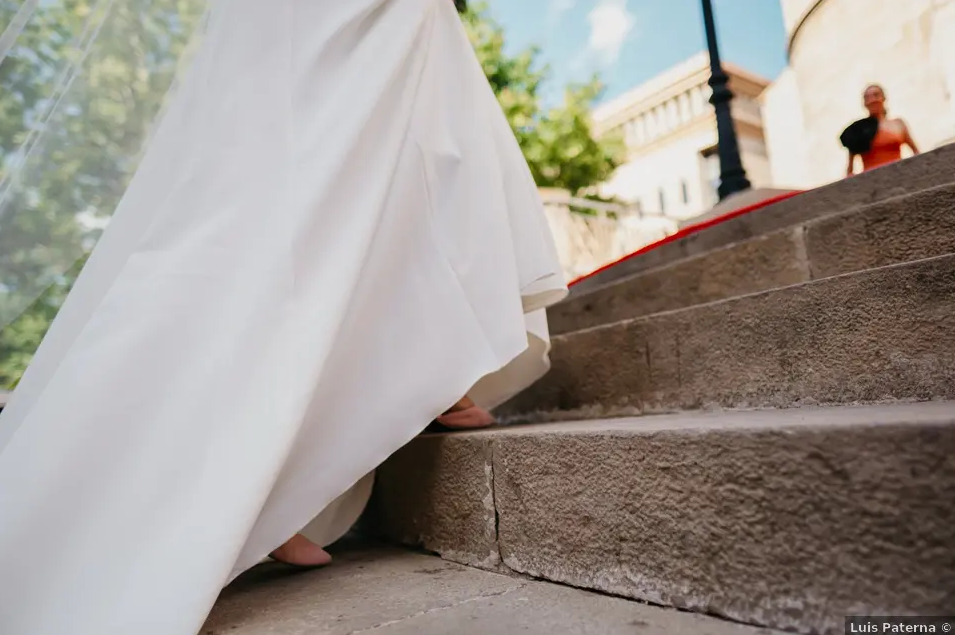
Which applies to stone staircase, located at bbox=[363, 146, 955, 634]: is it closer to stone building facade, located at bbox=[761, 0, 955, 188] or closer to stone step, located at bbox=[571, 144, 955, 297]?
stone step, located at bbox=[571, 144, 955, 297]

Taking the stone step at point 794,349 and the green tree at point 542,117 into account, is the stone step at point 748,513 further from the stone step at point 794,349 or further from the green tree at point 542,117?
the green tree at point 542,117

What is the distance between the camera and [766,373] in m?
1.58

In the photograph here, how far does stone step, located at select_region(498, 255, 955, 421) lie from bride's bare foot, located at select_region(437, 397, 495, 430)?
0.48 meters

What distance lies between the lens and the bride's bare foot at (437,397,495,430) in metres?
1.76

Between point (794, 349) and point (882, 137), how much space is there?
15.6 ft

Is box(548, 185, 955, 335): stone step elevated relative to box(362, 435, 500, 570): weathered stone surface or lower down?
elevated

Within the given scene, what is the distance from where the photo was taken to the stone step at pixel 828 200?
85.0 inches

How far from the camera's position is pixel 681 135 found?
60.8 ft

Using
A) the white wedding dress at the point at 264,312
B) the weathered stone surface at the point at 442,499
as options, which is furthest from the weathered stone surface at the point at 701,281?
the weathered stone surface at the point at 442,499

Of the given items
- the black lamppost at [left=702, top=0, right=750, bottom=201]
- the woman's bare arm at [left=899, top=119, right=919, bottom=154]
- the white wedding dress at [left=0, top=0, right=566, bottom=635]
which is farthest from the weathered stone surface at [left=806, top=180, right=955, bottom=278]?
the woman's bare arm at [left=899, top=119, right=919, bottom=154]

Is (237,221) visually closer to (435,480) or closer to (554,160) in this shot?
(435,480)

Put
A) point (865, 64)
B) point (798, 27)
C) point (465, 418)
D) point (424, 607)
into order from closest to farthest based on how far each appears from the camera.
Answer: point (424, 607) → point (465, 418) → point (865, 64) → point (798, 27)

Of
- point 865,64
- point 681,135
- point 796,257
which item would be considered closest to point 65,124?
point 796,257

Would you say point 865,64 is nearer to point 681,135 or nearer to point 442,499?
point 442,499
